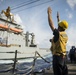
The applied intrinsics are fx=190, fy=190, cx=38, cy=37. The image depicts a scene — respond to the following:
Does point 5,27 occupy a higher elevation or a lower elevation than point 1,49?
higher

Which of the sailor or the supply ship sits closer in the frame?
the sailor

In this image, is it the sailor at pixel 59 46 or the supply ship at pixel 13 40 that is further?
the supply ship at pixel 13 40

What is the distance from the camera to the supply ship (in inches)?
1169

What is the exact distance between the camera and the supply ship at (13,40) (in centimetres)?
2968

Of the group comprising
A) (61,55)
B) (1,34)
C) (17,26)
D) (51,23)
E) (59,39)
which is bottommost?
(61,55)

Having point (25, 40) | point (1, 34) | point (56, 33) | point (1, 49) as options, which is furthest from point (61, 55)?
point (25, 40)

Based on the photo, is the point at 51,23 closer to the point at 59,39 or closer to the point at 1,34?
the point at 59,39

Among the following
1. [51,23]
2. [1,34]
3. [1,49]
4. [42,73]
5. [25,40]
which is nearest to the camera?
[51,23]

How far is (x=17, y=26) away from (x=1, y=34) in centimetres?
849

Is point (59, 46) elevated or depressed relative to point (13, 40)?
depressed

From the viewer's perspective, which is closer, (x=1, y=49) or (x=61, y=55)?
(x=61, y=55)

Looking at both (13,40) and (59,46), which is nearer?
(59,46)

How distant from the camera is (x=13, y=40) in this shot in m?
33.3

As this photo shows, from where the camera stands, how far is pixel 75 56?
15.3 m
